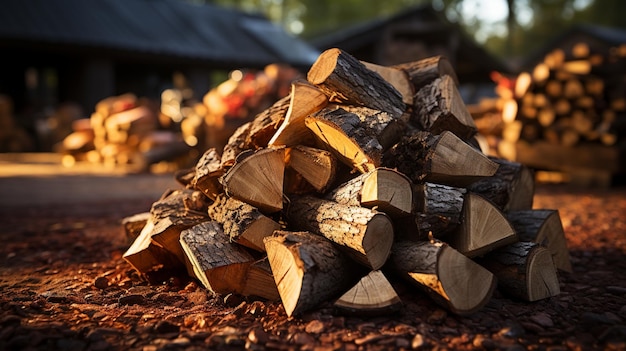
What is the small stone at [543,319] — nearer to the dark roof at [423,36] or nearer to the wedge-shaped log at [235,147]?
the wedge-shaped log at [235,147]

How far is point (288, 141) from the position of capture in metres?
2.58

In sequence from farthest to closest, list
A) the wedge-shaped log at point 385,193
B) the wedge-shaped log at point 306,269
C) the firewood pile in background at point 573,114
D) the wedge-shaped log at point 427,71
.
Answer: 1. the firewood pile in background at point 573,114
2. the wedge-shaped log at point 427,71
3. the wedge-shaped log at point 385,193
4. the wedge-shaped log at point 306,269

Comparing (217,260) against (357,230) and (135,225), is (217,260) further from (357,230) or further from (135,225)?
(135,225)

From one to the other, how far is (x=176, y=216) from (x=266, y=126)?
→ 0.71 m

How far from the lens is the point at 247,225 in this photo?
2.32 metres

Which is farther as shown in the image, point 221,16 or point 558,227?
point 221,16

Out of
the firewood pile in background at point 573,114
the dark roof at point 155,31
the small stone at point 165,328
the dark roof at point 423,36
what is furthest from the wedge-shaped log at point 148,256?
the dark roof at point 155,31

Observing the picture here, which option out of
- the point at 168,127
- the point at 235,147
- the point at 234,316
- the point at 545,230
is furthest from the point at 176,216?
the point at 168,127

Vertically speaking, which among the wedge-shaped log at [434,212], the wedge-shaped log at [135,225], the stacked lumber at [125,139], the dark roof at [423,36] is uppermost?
the dark roof at [423,36]

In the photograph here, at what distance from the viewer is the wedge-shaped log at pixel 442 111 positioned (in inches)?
106

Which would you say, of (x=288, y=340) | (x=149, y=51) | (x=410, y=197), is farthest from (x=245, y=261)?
(x=149, y=51)

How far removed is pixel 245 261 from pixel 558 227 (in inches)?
72.4

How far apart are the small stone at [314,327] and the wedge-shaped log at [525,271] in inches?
38.5

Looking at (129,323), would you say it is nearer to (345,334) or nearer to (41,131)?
(345,334)
